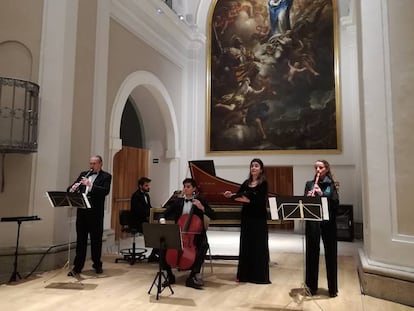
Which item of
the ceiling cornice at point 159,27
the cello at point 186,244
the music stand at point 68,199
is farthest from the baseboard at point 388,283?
the ceiling cornice at point 159,27

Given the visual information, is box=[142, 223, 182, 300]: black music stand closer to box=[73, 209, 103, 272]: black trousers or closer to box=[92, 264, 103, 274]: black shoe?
box=[73, 209, 103, 272]: black trousers

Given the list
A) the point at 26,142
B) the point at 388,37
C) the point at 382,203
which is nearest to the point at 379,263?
the point at 382,203

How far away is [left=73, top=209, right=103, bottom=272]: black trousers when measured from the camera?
5683mm

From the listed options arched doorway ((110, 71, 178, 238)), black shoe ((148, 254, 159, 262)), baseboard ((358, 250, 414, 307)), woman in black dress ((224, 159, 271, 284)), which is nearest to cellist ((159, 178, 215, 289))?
woman in black dress ((224, 159, 271, 284))

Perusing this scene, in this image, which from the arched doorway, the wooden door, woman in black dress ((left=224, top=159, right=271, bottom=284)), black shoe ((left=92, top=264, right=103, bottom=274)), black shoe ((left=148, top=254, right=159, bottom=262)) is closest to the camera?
woman in black dress ((left=224, top=159, right=271, bottom=284))

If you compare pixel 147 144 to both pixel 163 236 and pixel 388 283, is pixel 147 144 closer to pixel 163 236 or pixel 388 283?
pixel 163 236

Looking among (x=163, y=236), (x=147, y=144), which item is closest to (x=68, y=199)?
(x=163, y=236)

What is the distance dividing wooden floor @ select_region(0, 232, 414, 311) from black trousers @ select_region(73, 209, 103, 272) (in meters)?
0.22

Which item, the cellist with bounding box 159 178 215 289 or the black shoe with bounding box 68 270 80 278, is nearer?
the cellist with bounding box 159 178 215 289

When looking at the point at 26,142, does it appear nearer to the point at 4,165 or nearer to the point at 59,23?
the point at 4,165

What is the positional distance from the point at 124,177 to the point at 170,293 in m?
5.65

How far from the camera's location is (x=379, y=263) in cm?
474

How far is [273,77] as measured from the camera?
11766 mm

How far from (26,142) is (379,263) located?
16.8 ft
